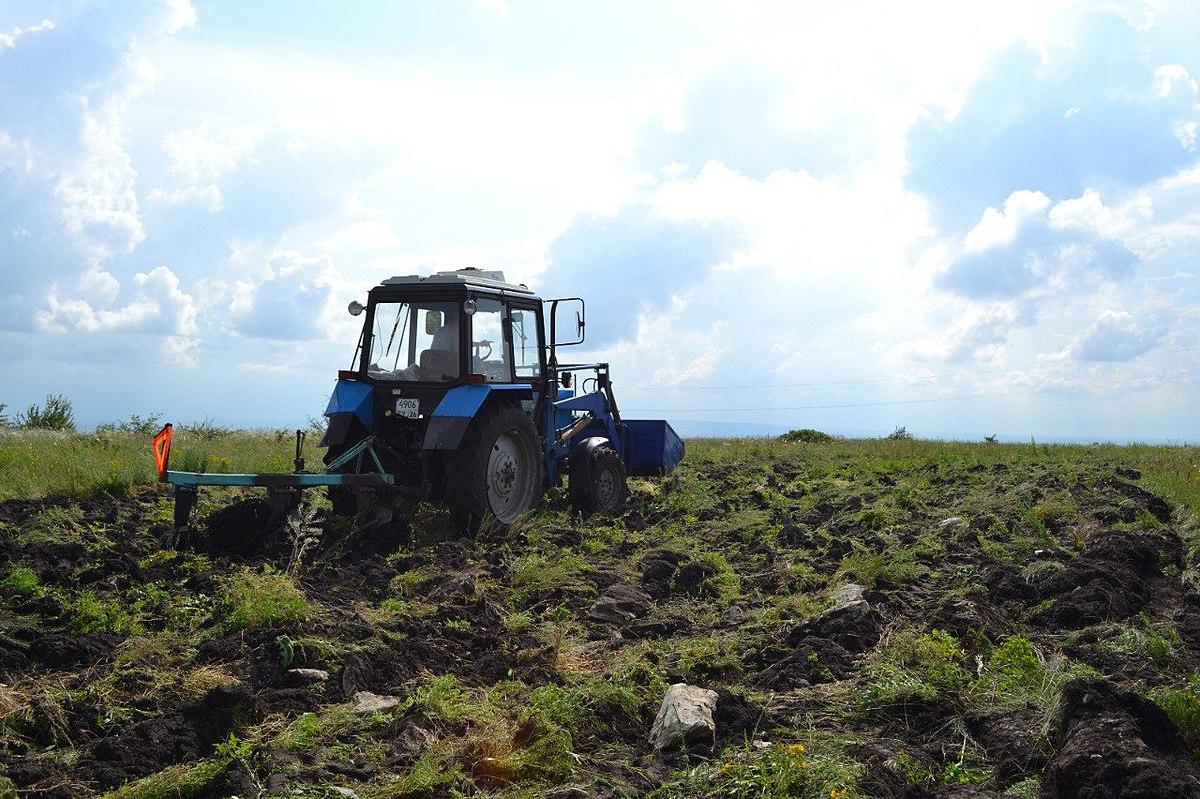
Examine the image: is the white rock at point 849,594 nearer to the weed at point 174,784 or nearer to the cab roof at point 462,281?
the weed at point 174,784

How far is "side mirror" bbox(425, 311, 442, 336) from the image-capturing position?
9.34 meters

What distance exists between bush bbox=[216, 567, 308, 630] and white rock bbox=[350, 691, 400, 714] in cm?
92

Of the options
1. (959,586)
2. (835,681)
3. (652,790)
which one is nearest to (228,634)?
(652,790)

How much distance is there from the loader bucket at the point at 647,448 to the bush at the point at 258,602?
6524 mm

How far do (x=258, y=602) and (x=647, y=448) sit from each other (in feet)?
24.0

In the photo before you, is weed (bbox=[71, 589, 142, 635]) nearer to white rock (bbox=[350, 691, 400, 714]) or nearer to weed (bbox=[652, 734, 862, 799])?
white rock (bbox=[350, 691, 400, 714])

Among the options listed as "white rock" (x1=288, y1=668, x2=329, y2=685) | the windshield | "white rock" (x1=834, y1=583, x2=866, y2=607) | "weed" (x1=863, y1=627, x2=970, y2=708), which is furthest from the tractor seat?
"weed" (x1=863, y1=627, x2=970, y2=708)

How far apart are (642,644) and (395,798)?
87.8 inches

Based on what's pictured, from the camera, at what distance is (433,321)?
9367 millimetres

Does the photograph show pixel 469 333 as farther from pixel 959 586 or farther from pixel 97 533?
pixel 959 586

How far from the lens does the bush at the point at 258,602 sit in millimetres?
5250

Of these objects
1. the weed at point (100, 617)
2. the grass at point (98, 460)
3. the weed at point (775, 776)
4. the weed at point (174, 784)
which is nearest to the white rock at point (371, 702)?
the weed at point (174, 784)

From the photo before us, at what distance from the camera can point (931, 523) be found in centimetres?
955

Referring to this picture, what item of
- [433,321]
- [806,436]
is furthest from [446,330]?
[806,436]
